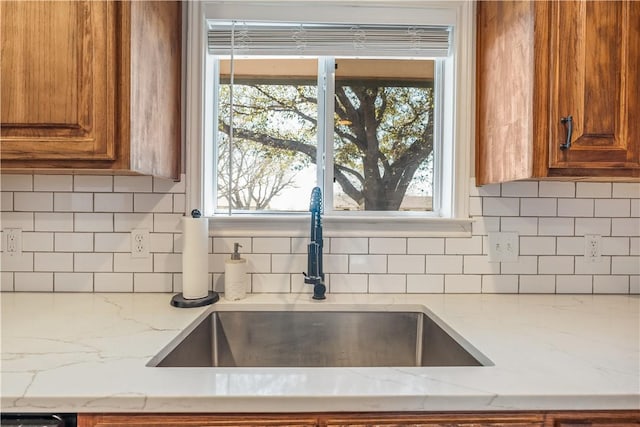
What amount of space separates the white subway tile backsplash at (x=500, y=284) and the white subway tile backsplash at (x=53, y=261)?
5.19ft

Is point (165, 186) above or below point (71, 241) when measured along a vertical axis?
above

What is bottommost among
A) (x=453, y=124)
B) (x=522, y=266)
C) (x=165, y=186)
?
(x=522, y=266)

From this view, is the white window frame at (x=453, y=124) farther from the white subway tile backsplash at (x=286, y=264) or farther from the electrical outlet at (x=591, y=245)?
the electrical outlet at (x=591, y=245)

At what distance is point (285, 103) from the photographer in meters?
1.57

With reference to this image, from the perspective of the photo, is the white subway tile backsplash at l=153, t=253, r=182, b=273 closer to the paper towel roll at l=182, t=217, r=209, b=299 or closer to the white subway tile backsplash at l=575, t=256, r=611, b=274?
the paper towel roll at l=182, t=217, r=209, b=299

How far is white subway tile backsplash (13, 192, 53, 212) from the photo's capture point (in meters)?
1.39

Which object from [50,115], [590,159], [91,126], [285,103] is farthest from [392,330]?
[50,115]

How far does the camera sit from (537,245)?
4.77 feet

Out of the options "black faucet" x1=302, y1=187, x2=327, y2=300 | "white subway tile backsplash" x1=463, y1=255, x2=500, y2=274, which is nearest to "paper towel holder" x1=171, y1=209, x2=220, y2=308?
"black faucet" x1=302, y1=187, x2=327, y2=300

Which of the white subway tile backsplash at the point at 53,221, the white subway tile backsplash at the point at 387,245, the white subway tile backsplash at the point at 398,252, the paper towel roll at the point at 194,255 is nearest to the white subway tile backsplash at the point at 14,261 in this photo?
the white subway tile backsplash at the point at 398,252

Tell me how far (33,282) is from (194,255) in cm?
70

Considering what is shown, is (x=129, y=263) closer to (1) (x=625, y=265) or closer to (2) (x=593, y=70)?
(2) (x=593, y=70)

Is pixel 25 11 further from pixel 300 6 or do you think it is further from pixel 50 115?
pixel 300 6

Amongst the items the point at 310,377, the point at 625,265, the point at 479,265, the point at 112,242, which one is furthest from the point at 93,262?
the point at 625,265
